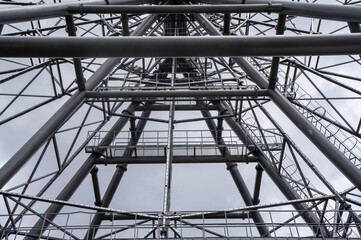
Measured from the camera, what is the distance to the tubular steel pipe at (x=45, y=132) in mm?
9930

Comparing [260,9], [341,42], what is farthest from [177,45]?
[260,9]

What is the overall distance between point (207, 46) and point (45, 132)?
659 cm

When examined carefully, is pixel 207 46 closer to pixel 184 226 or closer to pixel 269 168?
pixel 184 226

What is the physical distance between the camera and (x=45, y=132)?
11.5 metres

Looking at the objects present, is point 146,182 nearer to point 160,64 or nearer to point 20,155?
point 160,64

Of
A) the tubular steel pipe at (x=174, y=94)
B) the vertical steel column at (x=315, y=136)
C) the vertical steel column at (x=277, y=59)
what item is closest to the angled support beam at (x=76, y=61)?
the tubular steel pipe at (x=174, y=94)

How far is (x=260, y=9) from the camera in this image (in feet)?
38.0

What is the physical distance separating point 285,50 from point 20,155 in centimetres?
788

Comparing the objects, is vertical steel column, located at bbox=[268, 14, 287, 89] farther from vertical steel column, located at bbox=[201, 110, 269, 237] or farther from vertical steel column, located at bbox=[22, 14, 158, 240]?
vertical steel column, located at bbox=[22, 14, 158, 240]

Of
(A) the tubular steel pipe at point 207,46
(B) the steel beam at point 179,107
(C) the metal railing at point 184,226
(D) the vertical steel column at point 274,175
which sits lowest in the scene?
(C) the metal railing at point 184,226

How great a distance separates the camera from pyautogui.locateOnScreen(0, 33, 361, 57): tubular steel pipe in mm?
7504

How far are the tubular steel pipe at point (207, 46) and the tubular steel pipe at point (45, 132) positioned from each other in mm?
4203

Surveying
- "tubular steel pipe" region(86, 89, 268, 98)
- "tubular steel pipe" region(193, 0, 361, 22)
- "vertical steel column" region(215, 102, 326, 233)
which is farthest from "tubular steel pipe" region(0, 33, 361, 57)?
"tubular steel pipe" region(86, 89, 268, 98)

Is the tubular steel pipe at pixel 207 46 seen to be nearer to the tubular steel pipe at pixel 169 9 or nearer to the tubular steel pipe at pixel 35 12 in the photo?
the tubular steel pipe at pixel 35 12
